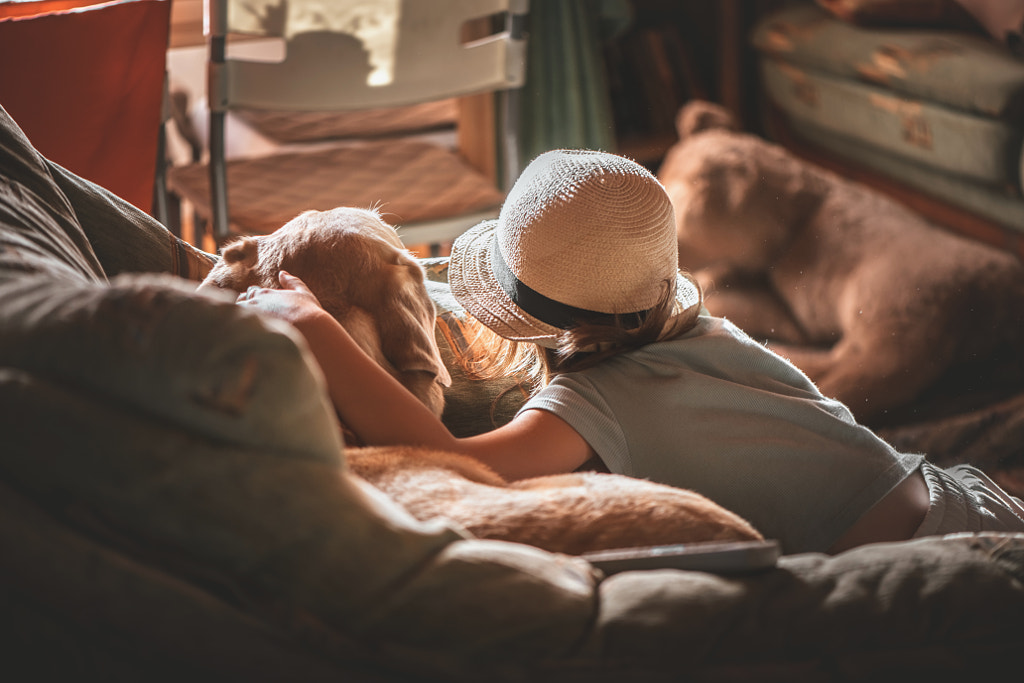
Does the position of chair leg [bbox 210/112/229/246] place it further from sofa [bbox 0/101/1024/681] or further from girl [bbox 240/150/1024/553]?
sofa [bbox 0/101/1024/681]

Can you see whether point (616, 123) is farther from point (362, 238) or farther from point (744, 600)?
point (744, 600)

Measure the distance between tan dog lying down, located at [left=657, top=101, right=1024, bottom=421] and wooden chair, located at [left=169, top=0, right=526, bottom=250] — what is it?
75 cm

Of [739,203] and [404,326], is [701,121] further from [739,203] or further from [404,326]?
[404,326]

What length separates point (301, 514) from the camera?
0.52 metres

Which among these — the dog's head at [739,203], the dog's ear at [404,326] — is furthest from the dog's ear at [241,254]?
the dog's head at [739,203]

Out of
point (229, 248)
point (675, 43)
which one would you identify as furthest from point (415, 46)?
point (675, 43)

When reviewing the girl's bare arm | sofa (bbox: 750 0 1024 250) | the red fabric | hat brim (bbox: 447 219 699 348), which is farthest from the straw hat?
sofa (bbox: 750 0 1024 250)

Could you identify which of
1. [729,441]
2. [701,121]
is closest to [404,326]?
[729,441]

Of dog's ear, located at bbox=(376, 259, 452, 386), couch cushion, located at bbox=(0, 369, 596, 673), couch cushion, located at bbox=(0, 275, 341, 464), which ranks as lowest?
dog's ear, located at bbox=(376, 259, 452, 386)

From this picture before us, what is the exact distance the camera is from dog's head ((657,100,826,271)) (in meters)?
2.61

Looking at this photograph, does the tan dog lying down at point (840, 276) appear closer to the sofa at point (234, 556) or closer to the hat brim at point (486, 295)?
the hat brim at point (486, 295)

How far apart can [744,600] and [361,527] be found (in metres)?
0.23

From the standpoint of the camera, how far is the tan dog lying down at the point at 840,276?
2309mm

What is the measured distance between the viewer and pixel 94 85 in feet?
5.36
